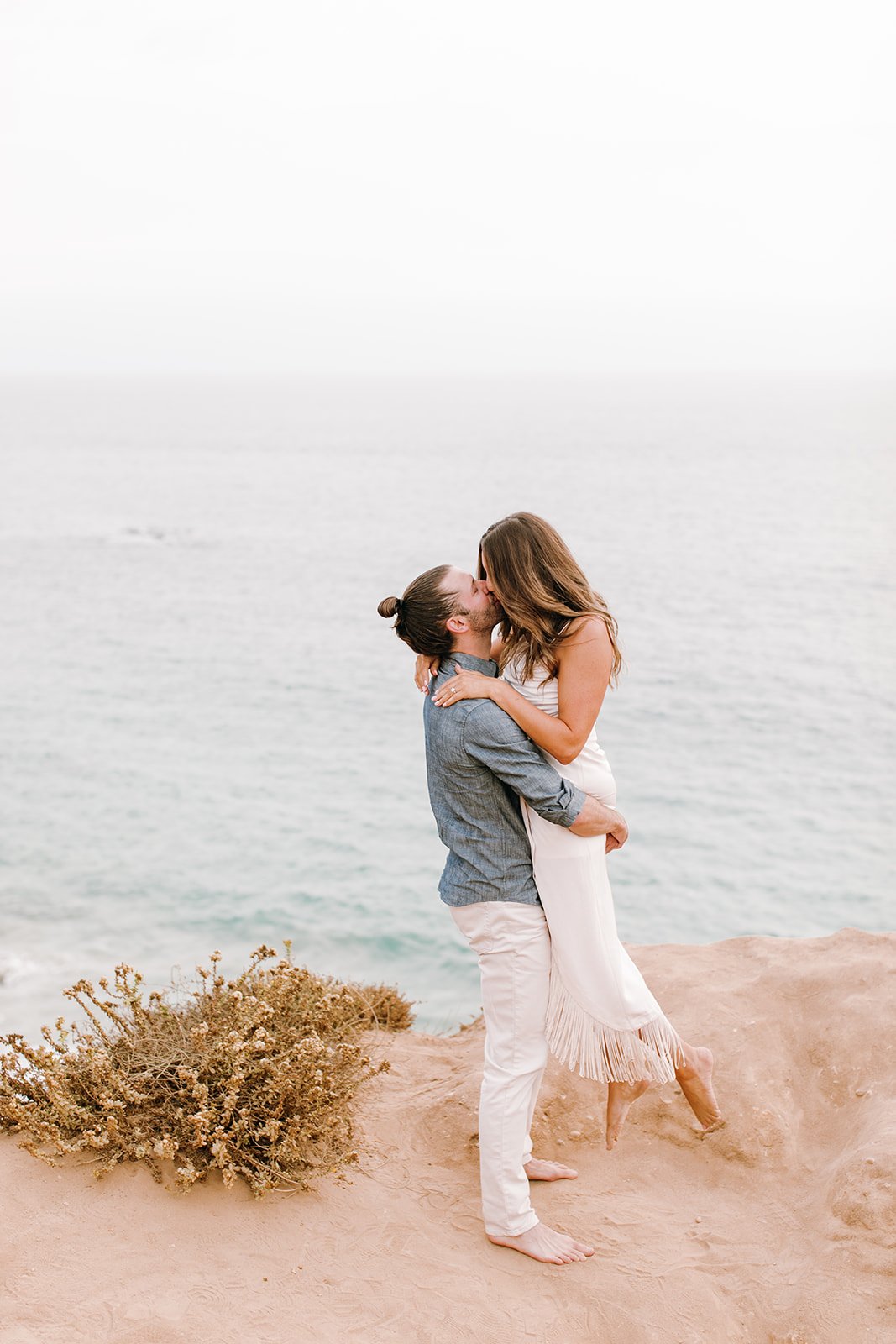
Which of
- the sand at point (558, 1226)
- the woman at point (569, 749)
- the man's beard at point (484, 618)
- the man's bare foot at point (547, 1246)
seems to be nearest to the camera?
the sand at point (558, 1226)

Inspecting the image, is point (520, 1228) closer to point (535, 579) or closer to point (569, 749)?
point (569, 749)

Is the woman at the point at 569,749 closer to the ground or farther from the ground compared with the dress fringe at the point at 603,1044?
farther from the ground

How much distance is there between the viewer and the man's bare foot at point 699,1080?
4512 millimetres

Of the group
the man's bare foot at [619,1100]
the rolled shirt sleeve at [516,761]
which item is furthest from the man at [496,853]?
the man's bare foot at [619,1100]

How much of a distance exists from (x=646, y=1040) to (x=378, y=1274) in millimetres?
1355

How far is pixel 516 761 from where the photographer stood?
12.8 feet

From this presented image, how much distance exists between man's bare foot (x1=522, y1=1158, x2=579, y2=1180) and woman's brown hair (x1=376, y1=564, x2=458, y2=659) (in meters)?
2.51

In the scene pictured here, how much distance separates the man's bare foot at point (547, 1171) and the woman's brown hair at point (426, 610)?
2507mm

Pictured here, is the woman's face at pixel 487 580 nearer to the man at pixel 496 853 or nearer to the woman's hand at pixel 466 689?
the man at pixel 496 853

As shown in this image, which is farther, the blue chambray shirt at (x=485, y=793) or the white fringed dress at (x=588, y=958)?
the white fringed dress at (x=588, y=958)

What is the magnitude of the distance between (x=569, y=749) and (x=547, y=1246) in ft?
6.50

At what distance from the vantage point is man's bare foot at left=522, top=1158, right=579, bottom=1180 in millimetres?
4867

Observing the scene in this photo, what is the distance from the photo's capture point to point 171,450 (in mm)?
112125

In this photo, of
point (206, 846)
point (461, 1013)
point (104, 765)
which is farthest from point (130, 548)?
point (461, 1013)
